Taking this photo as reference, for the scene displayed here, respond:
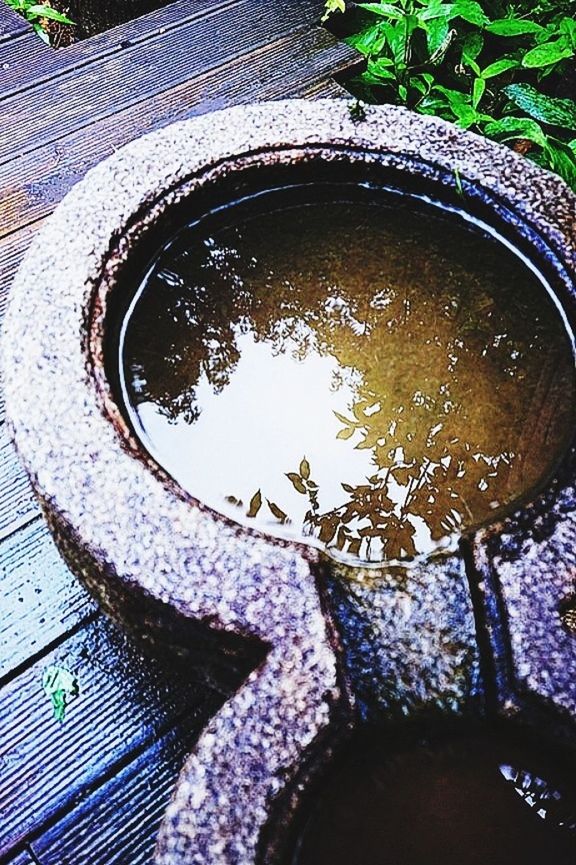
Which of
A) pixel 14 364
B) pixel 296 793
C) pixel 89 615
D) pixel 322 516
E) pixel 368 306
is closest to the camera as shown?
pixel 296 793

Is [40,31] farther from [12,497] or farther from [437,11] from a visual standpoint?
[12,497]

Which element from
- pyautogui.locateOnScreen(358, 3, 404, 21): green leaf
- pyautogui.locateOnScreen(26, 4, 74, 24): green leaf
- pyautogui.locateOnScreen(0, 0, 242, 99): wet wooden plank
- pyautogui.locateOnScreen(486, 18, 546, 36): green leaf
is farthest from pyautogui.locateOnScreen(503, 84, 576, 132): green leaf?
pyautogui.locateOnScreen(26, 4, 74, 24): green leaf

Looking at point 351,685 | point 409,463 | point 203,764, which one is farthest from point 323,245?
point 203,764

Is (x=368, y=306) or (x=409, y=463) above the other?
(x=368, y=306)

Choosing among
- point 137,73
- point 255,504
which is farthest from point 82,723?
point 137,73

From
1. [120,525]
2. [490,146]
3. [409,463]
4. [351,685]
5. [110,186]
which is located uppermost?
[110,186]

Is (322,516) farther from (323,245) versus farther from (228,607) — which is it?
(323,245)
